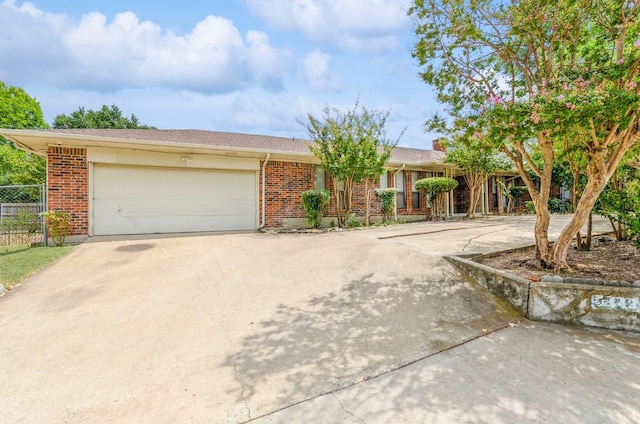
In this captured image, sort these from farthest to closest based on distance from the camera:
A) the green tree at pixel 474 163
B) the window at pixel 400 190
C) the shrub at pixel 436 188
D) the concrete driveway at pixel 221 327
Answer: the window at pixel 400 190 → the shrub at pixel 436 188 → the green tree at pixel 474 163 → the concrete driveway at pixel 221 327

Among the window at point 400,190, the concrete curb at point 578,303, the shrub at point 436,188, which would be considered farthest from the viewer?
the window at point 400,190

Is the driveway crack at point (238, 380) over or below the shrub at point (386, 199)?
below

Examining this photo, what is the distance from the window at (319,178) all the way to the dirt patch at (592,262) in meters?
6.92

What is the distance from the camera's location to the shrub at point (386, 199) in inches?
476

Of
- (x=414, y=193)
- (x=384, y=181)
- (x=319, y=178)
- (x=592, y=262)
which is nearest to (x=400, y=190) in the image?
(x=414, y=193)

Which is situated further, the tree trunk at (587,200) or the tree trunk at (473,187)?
the tree trunk at (473,187)

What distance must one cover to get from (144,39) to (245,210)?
7.59 metres

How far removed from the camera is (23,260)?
6.26m

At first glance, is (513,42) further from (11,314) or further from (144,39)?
(144,39)

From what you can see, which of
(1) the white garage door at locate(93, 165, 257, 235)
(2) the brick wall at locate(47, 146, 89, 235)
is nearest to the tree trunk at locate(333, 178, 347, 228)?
(1) the white garage door at locate(93, 165, 257, 235)

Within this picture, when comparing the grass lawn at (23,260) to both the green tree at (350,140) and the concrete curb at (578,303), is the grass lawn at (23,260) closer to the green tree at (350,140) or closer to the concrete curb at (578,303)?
the green tree at (350,140)

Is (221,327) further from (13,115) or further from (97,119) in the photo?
(13,115)

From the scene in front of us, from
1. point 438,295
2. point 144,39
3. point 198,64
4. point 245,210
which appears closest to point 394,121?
point 245,210

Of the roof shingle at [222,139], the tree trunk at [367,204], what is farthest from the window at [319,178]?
the tree trunk at [367,204]
